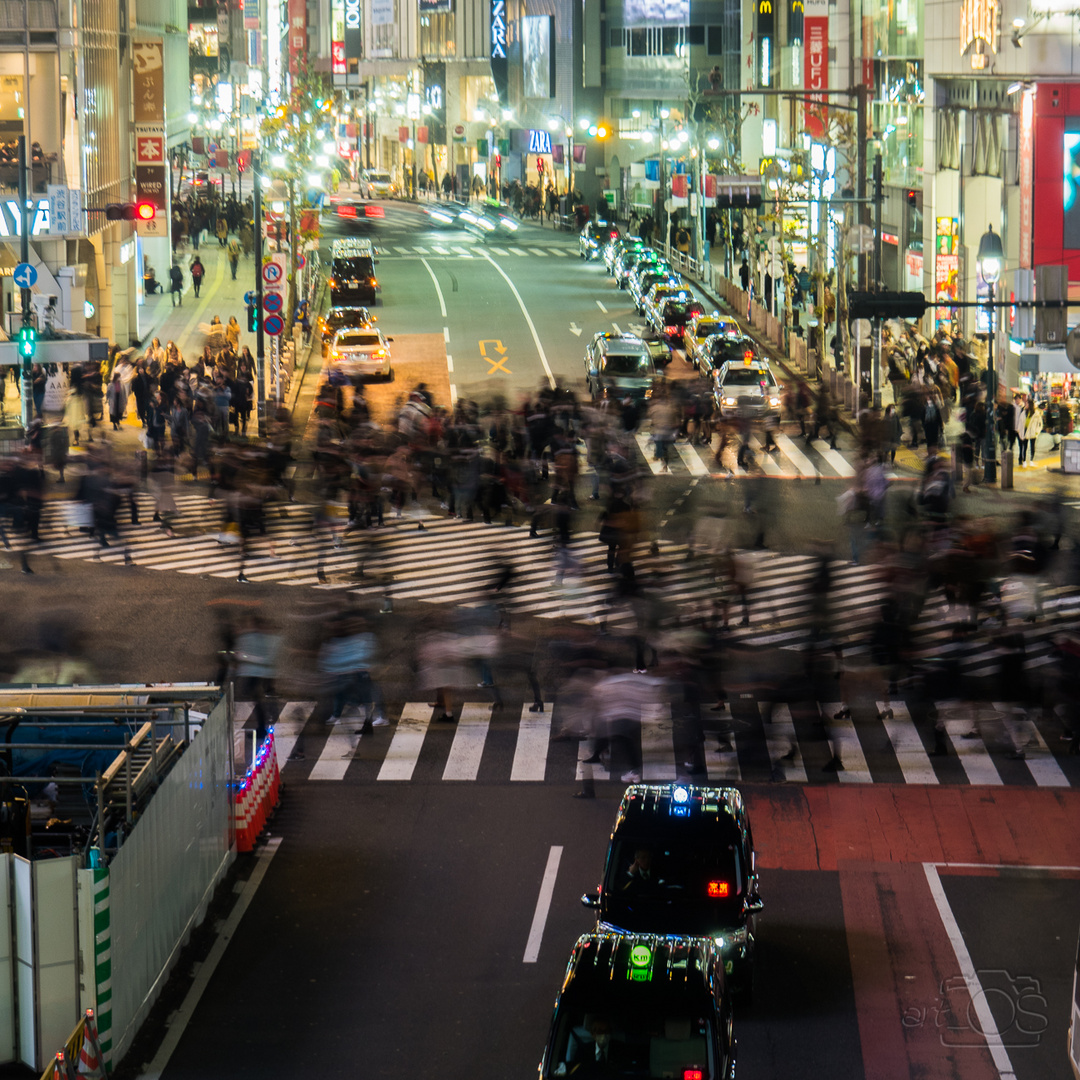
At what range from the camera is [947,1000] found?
13828 millimetres

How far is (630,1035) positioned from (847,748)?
10.0 m

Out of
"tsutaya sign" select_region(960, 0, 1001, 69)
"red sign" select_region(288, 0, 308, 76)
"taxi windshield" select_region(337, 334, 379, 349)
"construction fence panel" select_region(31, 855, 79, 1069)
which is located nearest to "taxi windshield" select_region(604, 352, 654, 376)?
"taxi windshield" select_region(337, 334, 379, 349)

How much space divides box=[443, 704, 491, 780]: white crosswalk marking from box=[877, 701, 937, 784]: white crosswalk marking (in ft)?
16.6

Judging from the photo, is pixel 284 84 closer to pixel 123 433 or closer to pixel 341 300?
pixel 341 300

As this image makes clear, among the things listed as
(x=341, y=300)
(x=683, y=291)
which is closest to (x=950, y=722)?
(x=683, y=291)

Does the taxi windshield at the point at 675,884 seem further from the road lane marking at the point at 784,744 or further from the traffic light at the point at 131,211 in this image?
the traffic light at the point at 131,211

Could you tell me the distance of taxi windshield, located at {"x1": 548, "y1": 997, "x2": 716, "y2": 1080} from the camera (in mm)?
10984

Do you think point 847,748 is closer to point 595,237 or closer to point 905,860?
point 905,860

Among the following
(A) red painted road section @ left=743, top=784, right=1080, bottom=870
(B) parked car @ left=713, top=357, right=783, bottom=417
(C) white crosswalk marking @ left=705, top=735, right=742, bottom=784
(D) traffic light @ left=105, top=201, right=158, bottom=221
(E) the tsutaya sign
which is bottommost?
(A) red painted road section @ left=743, top=784, right=1080, bottom=870

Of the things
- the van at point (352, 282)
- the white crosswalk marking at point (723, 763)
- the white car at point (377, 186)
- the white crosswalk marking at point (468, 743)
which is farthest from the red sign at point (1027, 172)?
the white car at point (377, 186)

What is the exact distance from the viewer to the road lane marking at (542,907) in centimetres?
1485

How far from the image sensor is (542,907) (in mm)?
15773

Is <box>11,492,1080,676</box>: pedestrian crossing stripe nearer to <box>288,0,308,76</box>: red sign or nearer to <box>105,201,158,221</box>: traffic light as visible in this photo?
<box>105,201,158,221</box>: traffic light

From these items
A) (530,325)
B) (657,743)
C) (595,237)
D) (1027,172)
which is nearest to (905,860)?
(657,743)
